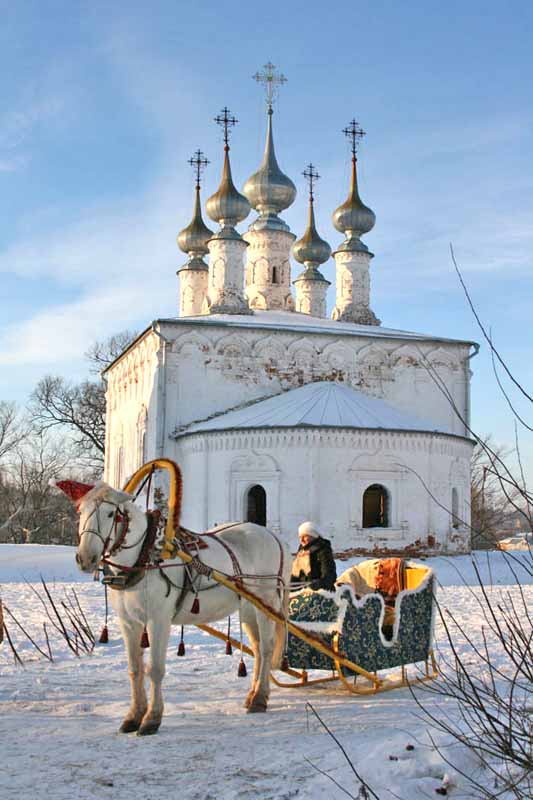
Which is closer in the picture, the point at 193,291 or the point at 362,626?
the point at 362,626

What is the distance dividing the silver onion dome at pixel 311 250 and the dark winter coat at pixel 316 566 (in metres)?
23.5

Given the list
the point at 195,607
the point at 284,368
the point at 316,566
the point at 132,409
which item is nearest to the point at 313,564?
the point at 316,566

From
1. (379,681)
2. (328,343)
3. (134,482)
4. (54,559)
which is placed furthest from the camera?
(328,343)

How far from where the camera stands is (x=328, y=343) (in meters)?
22.1

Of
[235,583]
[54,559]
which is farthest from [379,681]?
[54,559]

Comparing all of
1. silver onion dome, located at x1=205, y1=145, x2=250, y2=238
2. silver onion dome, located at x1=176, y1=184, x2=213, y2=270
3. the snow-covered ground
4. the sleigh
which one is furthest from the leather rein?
silver onion dome, located at x1=176, y1=184, x2=213, y2=270

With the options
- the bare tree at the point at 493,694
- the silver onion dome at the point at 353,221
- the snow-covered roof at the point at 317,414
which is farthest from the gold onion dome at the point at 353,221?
the bare tree at the point at 493,694

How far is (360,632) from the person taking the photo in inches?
261

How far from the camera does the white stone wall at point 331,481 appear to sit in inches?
739

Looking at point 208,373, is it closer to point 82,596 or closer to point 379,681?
point 82,596

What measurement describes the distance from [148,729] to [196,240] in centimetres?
2489

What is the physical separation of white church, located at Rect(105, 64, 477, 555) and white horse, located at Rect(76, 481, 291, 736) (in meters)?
10.8

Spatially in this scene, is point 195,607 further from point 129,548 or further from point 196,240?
point 196,240

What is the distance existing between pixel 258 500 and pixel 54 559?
5000 millimetres
